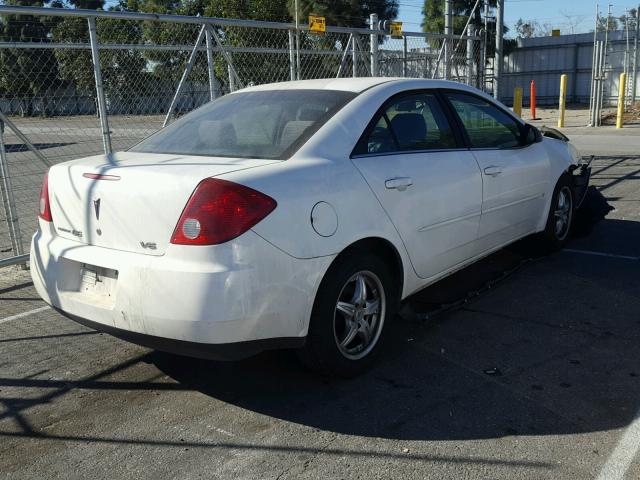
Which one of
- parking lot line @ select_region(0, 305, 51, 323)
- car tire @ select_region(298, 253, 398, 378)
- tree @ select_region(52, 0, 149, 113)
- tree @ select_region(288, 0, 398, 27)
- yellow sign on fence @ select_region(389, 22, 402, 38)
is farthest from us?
tree @ select_region(288, 0, 398, 27)

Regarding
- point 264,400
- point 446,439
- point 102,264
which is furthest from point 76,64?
point 446,439

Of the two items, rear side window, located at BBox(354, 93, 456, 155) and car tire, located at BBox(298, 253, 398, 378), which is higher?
rear side window, located at BBox(354, 93, 456, 155)

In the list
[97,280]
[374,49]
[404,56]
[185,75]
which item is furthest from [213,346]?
[404,56]

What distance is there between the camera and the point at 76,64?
735 centimetres

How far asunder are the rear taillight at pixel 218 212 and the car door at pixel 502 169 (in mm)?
2126

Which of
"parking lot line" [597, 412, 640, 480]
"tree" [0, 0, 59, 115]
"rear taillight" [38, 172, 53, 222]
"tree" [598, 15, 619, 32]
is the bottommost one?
"parking lot line" [597, 412, 640, 480]

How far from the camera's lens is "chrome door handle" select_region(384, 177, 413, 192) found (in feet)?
12.2

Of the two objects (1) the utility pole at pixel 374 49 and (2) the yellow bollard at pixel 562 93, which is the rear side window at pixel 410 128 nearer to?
(1) the utility pole at pixel 374 49

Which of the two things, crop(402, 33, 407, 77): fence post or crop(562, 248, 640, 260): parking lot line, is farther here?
crop(402, 33, 407, 77): fence post

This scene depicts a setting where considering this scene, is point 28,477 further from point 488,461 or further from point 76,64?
point 76,64

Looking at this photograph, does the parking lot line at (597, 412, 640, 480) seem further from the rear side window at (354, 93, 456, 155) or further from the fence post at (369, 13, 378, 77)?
the fence post at (369, 13, 378, 77)

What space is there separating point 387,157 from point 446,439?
165 centimetres

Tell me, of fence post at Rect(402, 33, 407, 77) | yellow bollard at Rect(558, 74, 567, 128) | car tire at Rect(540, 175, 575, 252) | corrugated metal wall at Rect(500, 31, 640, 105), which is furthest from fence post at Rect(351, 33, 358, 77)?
corrugated metal wall at Rect(500, 31, 640, 105)

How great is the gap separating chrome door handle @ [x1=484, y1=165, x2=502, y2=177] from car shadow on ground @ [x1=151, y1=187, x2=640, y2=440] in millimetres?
953
